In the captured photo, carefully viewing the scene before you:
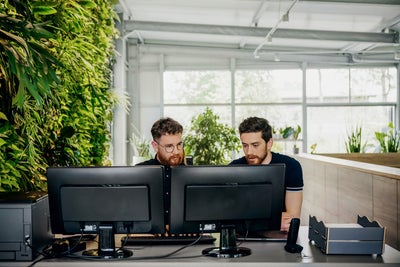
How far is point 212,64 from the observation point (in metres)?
12.6

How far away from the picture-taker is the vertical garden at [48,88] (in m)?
2.25

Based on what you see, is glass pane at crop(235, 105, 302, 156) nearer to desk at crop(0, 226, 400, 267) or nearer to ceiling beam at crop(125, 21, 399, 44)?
ceiling beam at crop(125, 21, 399, 44)

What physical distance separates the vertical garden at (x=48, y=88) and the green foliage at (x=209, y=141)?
2.54 m

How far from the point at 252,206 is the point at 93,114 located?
6.49ft

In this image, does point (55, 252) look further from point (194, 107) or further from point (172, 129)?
point (194, 107)

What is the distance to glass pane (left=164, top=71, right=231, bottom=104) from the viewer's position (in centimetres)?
1258

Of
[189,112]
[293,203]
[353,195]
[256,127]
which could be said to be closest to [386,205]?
[293,203]

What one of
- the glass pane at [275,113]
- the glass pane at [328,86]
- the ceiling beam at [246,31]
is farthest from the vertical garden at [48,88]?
the glass pane at [328,86]

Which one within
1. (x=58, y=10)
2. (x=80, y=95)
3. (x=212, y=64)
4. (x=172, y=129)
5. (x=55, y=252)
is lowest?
(x=55, y=252)

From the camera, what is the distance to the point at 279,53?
11.5 m

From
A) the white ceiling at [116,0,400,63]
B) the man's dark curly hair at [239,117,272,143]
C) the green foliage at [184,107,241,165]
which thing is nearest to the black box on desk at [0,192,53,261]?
the man's dark curly hair at [239,117,272,143]

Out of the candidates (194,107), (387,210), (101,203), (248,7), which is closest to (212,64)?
(194,107)

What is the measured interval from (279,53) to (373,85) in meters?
2.99

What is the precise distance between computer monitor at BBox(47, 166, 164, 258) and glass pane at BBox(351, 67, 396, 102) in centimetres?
1138
